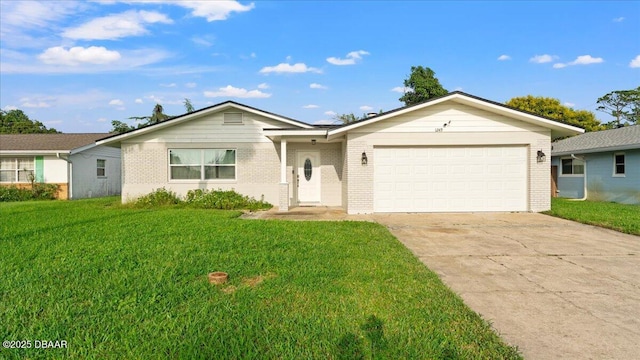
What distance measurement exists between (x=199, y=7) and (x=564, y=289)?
13701mm

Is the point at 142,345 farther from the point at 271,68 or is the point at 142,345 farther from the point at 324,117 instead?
the point at 324,117

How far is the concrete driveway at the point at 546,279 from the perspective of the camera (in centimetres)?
318

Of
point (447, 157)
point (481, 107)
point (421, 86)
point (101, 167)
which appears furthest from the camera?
point (421, 86)

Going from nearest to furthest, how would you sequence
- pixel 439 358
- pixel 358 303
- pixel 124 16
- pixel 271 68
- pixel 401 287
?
pixel 439 358
pixel 358 303
pixel 401 287
pixel 124 16
pixel 271 68

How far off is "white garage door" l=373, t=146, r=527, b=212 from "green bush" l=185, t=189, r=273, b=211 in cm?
506

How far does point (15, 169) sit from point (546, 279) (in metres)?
23.9

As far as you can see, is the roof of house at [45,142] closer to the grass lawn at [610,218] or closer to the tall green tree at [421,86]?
the grass lawn at [610,218]

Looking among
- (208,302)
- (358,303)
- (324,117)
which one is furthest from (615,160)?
(324,117)

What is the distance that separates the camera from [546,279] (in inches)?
194

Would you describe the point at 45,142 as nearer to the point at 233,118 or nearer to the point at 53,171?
the point at 53,171

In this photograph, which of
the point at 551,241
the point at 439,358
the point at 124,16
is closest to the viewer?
the point at 439,358

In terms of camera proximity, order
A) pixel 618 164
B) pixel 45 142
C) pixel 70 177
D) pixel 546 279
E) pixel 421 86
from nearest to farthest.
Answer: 1. pixel 546 279
2. pixel 618 164
3. pixel 70 177
4. pixel 45 142
5. pixel 421 86

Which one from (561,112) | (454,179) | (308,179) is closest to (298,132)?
(308,179)

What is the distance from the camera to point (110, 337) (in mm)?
3055
